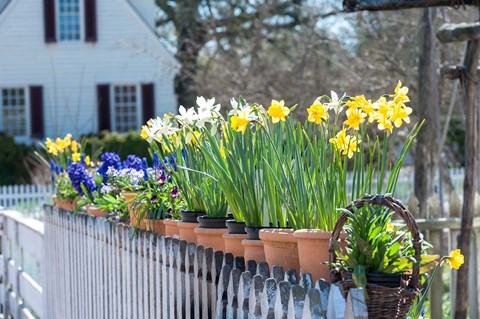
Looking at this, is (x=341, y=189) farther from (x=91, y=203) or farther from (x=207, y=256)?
(x=91, y=203)

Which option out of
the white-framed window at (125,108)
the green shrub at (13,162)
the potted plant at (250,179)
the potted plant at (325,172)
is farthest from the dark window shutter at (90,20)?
the potted plant at (325,172)

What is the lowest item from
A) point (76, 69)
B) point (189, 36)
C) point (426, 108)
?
point (426, 108)

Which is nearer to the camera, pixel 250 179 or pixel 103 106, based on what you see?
pixel 250 179

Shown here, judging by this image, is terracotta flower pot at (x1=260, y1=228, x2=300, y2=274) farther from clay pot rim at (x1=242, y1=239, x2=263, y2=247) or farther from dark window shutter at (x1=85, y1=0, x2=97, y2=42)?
dark window shutter at (x1=85, y1=0, x2=97, y2=42)

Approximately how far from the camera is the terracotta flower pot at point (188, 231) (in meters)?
4.69

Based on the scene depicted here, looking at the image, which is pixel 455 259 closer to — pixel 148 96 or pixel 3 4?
pixel 148 96

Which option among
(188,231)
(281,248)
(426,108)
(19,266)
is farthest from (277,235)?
(19,266)

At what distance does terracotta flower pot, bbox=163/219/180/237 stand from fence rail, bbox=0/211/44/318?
137 inches

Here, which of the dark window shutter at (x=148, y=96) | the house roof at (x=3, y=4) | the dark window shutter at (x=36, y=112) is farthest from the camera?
the dark window shutter at (x=148, y=96)

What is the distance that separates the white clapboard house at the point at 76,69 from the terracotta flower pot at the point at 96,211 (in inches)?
1022

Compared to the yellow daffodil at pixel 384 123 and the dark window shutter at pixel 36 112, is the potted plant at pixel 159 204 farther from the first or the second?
the dark window shutter at pixel 36 112

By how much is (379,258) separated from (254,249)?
84 centimetres

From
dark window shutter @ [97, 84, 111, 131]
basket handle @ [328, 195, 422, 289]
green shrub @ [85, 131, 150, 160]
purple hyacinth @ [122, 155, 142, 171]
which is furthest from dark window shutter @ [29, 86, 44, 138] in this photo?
basket handle @ [328, 195, 422, 289]

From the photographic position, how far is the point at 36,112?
32.7 meters
